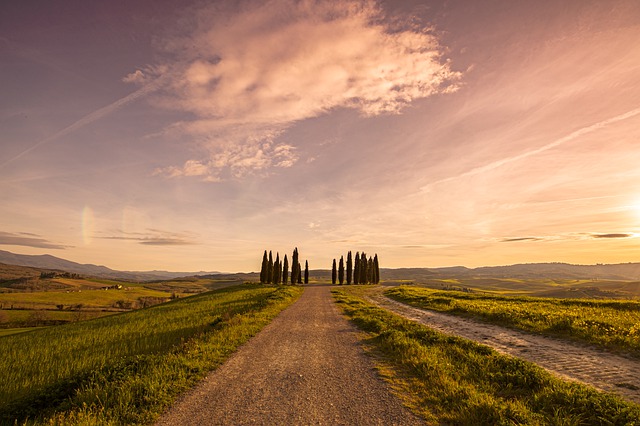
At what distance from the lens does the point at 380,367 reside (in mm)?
9789

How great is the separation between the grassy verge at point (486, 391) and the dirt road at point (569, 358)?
147 centimetres

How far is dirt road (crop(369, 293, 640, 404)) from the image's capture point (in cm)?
859

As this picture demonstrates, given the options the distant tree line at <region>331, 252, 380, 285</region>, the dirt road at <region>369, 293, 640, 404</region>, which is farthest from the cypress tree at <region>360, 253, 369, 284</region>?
the dirt road at <region>369, 293, 640, 404</region>

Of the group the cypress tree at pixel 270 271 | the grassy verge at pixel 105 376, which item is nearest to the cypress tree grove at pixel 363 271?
the cypress tree at pixel 270 271

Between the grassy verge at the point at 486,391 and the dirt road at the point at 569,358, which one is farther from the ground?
the grassy verge at the point at 486,391

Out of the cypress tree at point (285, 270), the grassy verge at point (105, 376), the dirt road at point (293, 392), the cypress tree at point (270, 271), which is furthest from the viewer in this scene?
the cypress tree at point (285, 270)

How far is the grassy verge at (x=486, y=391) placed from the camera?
244 inches

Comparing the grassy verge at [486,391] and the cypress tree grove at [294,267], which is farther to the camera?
the cypress tree grove at [294,267]

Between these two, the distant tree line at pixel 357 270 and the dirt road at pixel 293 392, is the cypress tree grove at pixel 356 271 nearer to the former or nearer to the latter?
the distant tree line at pixel 357 270

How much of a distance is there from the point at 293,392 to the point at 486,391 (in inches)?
199

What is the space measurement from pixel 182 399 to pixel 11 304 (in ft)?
355

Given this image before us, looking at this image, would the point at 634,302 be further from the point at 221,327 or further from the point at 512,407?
the point at 221,327

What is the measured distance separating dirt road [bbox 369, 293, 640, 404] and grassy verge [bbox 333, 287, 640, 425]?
1466mm

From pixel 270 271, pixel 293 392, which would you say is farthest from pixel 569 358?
pixel 270 271
